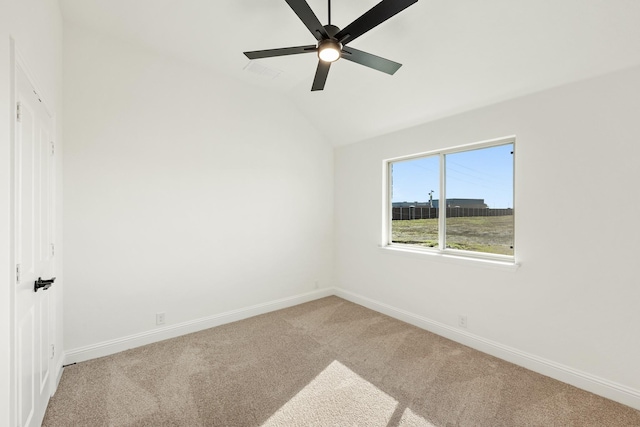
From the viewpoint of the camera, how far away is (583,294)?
2.26m

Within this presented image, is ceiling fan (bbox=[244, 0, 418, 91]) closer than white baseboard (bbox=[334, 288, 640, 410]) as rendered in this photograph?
Yes

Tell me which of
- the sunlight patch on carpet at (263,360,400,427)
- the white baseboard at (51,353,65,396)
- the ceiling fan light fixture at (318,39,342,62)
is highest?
the ceiling fan light fixture at (318,39,342,62)

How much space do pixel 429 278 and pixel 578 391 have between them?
1.49 m

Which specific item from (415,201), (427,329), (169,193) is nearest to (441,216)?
(415,201)

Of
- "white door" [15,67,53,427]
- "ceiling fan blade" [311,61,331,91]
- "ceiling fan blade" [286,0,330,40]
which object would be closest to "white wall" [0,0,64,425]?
"white door" [15,67,53,427]

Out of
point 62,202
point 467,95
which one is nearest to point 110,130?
point 62,202

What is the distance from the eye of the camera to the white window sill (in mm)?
2701

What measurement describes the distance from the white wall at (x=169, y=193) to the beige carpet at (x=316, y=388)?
0.52 meters

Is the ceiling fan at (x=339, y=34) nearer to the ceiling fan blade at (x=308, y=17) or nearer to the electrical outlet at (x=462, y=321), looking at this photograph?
the ceiling fan blade at (x=308, y=17)

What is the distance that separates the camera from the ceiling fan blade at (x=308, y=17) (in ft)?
5.28

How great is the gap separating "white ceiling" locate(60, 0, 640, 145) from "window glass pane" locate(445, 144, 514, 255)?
583 millimetres

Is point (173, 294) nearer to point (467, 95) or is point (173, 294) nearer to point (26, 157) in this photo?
point (26, 157)

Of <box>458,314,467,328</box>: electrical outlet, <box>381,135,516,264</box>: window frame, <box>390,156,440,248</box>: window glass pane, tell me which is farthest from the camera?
<box>390,156,440,248</box>: window glass pane

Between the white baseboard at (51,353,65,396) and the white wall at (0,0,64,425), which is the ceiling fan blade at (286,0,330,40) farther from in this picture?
the white baseboard at (51,353,65,396)
